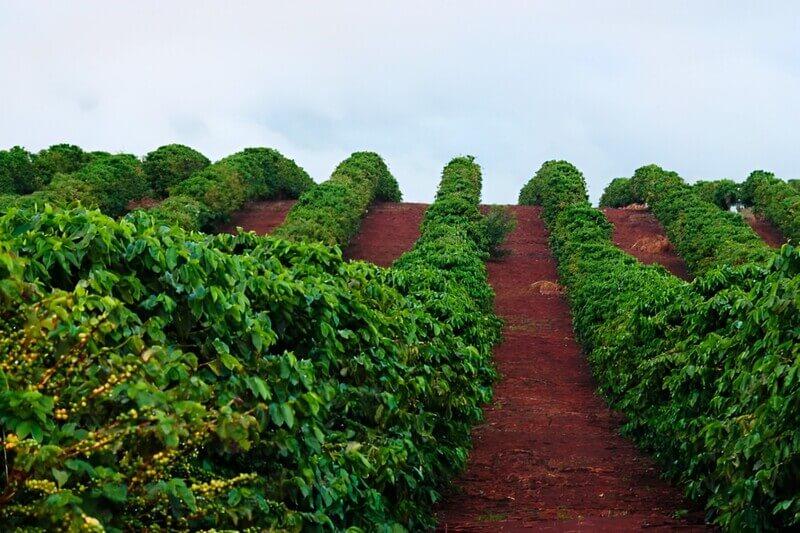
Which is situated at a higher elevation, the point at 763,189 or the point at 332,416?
the point at 763,189

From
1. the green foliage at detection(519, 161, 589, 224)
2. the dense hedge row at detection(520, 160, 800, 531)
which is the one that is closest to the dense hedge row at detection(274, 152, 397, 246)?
the green foliage at detection(519, 161, 589, 224)

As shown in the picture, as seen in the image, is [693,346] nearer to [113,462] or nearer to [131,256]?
[131,256]

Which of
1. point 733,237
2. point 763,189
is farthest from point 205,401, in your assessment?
point 763,189

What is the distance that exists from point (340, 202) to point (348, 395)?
68.4 feet

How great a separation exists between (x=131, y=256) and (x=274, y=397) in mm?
1098

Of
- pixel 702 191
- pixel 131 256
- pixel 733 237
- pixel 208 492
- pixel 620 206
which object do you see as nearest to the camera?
pixel 208 492

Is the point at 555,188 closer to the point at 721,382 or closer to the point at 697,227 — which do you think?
the point at 697,227

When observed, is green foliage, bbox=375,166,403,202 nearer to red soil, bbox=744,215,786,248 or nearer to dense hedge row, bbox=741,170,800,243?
dense hedge row, bbox=741,170,800,243

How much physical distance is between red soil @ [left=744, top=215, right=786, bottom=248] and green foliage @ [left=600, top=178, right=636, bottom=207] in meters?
6.76

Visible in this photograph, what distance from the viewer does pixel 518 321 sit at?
68.6 feet

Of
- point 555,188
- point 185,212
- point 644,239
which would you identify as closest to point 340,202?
point 185,212

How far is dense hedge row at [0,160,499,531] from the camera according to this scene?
12.7 ft

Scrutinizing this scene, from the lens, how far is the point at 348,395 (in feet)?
21.3

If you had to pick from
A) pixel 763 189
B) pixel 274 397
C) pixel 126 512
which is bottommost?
pixel 126 512
